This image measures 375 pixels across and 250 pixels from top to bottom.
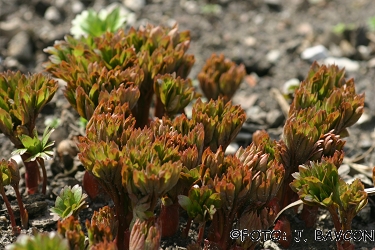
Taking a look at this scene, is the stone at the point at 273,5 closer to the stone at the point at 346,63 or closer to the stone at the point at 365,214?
the stone at the point at 346,63

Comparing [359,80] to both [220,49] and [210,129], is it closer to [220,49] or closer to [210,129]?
→ [220,49]

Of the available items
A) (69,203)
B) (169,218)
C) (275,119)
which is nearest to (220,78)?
(275,119)

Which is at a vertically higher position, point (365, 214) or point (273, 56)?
point (273, 56)

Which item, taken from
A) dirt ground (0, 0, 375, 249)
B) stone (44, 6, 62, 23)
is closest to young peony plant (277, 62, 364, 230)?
dirt ground (0, 0, 375, 249)

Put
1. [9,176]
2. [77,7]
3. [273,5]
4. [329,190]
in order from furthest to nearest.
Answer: [273,5], [77,7], [9,176], [329,190]

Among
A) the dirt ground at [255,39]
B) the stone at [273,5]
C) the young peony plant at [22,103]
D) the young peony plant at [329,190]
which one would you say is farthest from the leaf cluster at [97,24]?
the stone at [273,5]

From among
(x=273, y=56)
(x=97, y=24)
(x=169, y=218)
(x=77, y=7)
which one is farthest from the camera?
(x=77, y=7)
